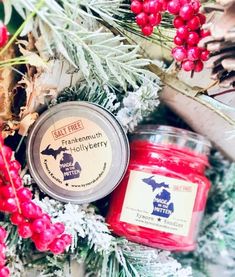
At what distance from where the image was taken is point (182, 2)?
908 millimetres

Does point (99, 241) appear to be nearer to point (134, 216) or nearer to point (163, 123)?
point (134, 216)

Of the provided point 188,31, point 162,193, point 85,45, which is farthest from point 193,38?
point 162,193

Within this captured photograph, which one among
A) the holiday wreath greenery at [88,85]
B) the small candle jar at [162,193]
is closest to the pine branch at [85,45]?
the holiday wreath greenery at [88,85]

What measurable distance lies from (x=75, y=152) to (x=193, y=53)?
0.25 m

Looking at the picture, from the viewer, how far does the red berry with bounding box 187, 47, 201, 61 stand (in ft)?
3.01

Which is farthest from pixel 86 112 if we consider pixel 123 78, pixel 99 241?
pixel 99 241

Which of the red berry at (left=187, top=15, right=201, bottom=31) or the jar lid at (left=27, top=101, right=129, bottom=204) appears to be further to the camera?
the jar lid at (left=27, top=101, right=129, bottom=204)

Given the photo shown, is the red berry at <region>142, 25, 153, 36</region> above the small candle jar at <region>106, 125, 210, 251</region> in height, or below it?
above

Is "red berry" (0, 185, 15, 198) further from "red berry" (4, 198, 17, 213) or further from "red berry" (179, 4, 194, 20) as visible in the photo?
"red berry" (179, 4, 194, 20)

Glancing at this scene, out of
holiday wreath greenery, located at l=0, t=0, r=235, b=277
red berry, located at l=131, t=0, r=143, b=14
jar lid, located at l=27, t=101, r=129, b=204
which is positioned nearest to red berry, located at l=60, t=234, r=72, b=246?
holiday wreath greenery, located at l=0, t=0, r=235, b=277

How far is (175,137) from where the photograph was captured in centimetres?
106

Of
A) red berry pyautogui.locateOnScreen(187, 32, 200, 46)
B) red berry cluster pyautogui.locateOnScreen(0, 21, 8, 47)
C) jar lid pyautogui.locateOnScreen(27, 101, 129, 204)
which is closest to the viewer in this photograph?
red berry cluster pyautogui.locateOnScreen(0, 21, 8, 47)

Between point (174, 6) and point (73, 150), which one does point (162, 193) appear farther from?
point (174, 6)

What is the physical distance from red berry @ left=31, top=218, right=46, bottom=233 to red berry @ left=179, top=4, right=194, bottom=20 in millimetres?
341
